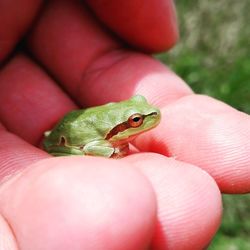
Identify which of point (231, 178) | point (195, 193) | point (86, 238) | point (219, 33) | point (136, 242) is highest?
point (86, 238)

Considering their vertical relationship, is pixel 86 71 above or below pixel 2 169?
below

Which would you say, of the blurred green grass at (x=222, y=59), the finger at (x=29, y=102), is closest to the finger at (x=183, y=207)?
the finger at (x=29, y=102)

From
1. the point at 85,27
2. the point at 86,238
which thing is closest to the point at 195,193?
the point at 86,238

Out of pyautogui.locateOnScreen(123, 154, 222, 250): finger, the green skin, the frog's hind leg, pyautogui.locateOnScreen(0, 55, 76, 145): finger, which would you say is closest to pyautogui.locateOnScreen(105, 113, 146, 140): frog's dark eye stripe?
the green skin

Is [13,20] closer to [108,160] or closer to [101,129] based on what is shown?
[101,129]

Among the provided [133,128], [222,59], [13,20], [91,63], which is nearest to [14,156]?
[133,128]

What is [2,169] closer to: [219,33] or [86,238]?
[86,238]
